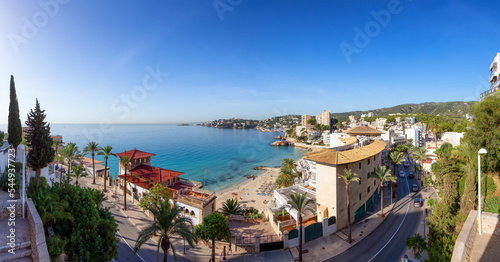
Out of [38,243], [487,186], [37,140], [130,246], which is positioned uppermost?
[37,140]

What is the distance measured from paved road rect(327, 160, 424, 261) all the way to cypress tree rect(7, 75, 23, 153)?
1113 inches

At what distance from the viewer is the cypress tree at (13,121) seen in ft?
57.4

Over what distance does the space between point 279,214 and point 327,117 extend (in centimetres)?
14778

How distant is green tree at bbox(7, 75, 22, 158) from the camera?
57.4 feet

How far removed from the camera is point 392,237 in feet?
59.6

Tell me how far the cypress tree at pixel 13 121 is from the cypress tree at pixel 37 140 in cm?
306

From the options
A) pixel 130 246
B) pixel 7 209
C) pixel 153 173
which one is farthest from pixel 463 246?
pixel 153 173

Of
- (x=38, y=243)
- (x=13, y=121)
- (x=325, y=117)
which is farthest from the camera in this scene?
(x=325, y=117)

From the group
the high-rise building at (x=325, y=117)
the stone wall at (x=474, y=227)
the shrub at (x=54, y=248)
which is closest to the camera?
the stone wall at (x=474, y=227)

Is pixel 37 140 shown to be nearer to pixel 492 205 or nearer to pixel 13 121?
pixel 13 121

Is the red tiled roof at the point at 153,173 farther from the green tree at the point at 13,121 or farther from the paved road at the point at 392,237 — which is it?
the paved road at the point at 392,237

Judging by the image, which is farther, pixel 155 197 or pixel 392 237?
pixel 155 197

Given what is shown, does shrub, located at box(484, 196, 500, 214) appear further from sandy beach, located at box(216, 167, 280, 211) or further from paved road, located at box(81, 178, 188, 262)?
paved road, located at box(81, 178, 188, 262)

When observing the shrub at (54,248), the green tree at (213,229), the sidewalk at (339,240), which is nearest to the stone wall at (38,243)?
the shrub at (54,248)
